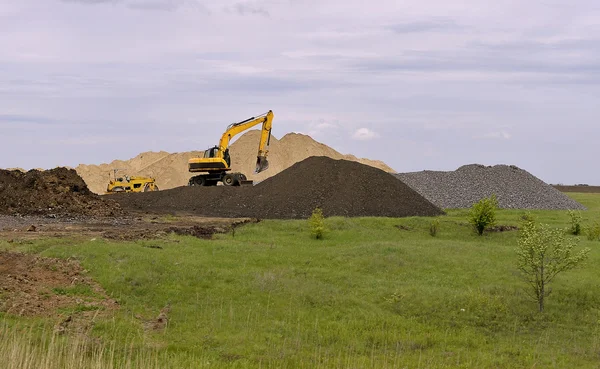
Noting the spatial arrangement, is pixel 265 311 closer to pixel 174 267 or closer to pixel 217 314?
pixel 217 314

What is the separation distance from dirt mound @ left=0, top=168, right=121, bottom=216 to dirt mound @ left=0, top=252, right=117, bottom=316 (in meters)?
16.7

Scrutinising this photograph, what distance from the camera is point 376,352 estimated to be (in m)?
15.2

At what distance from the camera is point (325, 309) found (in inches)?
716

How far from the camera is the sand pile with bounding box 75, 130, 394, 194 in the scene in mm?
87312

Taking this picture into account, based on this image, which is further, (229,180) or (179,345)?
(229,180)

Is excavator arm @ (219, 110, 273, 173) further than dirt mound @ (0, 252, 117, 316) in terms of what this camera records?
Yes

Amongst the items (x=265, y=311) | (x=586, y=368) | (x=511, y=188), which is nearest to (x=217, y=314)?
(x=265, y=311)

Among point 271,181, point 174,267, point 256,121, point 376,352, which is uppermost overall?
point 256,121

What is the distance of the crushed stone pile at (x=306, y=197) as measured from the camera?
41.5 metres

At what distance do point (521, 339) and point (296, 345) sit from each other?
20.0ft

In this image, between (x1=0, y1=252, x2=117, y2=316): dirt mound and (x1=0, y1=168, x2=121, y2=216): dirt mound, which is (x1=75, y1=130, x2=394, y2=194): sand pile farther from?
A: (x1=0, y1=252, x2=117, y2=316): dirt mound

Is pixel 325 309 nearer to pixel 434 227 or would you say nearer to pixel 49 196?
pixel 434 227

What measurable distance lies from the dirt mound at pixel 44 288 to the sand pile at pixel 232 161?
64.2 meters

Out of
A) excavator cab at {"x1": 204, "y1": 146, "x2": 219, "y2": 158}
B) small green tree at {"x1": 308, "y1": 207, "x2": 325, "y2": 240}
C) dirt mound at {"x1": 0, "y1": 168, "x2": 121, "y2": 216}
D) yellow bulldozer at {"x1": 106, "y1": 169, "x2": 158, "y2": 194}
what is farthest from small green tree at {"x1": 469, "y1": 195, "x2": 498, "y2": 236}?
yellow bulldozer at {"x1": 106, "y1": 169, "x2": 158, "y2": 194}
